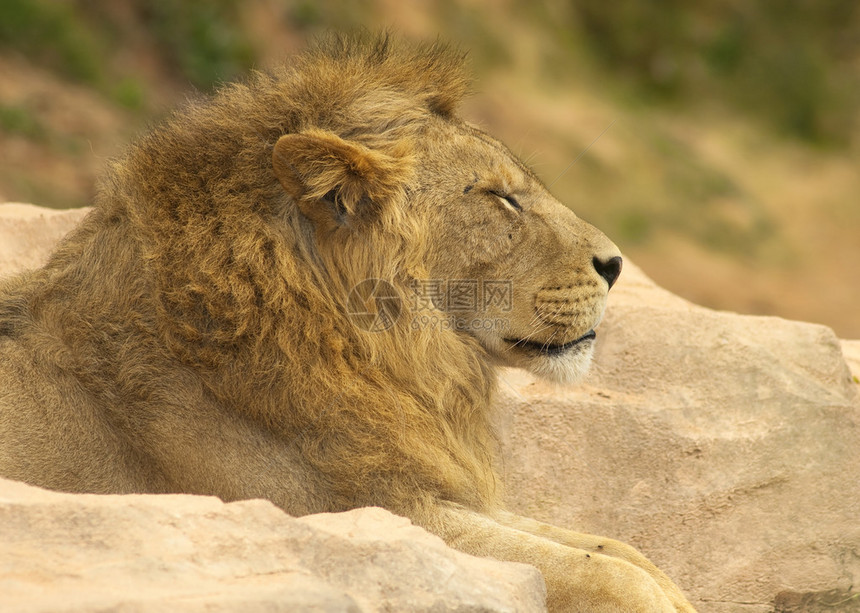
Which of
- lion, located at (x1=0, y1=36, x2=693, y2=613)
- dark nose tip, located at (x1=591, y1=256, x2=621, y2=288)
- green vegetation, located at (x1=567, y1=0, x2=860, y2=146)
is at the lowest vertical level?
lion, located at (x1=0, y1=36, x2=693, y2=613)

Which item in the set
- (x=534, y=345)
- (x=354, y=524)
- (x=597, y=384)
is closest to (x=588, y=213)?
(x=597, y=384)

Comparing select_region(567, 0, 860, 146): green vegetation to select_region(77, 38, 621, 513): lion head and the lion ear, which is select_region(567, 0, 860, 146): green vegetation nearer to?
select_region(77, 38, 621, 513): lion head

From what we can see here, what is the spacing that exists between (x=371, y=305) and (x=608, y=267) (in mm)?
975

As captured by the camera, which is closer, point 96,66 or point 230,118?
point 230,118

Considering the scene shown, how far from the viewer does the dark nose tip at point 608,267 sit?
4.15 metres

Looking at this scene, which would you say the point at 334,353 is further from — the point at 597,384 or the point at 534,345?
the point at 597,384

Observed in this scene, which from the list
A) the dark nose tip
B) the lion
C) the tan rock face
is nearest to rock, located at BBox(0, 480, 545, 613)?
the tan rock face

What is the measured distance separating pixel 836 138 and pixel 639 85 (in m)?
3.53

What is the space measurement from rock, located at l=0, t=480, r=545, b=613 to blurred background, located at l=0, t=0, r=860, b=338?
9.86 metres

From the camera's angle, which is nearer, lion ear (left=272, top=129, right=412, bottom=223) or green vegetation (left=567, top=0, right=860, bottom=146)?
lion ear (left=272, top=129, right=412, bottom=223)

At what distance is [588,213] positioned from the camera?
16078 millimetres

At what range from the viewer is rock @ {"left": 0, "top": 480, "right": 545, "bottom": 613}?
8.45 feet

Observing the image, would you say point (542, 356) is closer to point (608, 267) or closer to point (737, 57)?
point (608, 267)

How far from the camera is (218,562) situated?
281cm
